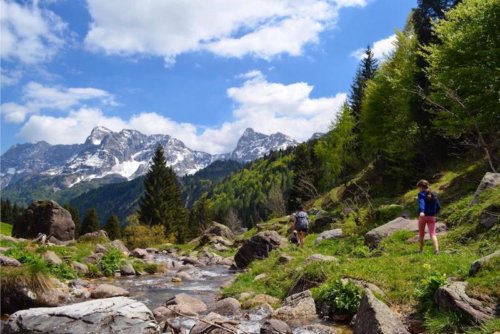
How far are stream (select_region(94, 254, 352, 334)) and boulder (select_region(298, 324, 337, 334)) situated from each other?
6 centimetres

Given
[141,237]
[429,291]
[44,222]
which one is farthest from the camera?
[141,237]

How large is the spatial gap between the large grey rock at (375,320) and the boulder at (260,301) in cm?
546

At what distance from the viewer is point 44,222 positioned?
152 ft

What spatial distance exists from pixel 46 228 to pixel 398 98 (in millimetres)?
40193

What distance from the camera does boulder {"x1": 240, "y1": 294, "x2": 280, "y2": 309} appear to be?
1590 centimetres

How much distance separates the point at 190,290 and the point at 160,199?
A: 5704 cm

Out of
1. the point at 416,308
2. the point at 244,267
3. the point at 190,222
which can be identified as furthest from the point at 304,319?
the point at 190,222

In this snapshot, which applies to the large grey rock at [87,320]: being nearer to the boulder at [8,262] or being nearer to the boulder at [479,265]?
the boulder at [479,265]

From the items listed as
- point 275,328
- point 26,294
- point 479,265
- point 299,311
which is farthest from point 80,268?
point 479,265

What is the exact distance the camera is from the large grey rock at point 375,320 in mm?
9828

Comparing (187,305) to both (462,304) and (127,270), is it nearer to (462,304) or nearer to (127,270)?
(462,304)

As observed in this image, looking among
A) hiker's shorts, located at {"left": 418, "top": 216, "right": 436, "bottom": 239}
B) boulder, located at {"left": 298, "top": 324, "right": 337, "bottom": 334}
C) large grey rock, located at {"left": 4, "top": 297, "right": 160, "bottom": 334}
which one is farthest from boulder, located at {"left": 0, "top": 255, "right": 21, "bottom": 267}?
hiker's shorts, located at {"left": 418, "top": 216, "right": 436, "bottom": 239}

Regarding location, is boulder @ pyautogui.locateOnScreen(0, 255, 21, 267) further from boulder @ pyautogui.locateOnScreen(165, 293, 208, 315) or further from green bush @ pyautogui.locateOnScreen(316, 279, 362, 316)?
green bush @ pyautogui.locateOnScreen(316, 279, 362, 316)

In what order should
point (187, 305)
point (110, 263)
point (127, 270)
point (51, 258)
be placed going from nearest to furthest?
point (187, 305) < point (51, 258) < point (110, 263) < point (127, 270)
